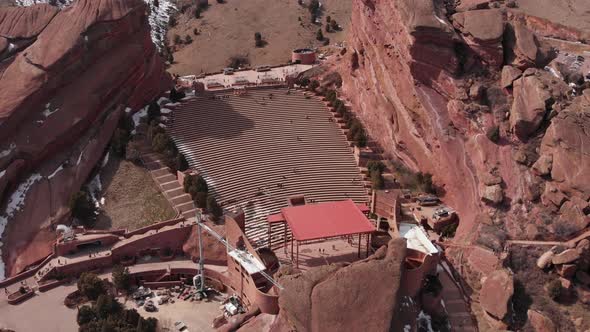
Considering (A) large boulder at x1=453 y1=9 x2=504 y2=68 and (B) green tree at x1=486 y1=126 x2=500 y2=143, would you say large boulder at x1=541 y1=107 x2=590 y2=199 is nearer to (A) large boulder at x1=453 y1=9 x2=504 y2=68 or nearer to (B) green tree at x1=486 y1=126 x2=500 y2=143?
(B) green tree at x1=486 y1=126 x2=500 y2=143

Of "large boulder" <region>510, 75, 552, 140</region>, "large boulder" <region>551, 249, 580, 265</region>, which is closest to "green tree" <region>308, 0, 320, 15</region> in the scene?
"large boulder" <region>510, 75, 552, 140</region>

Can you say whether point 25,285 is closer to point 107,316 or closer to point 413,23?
point 107,316

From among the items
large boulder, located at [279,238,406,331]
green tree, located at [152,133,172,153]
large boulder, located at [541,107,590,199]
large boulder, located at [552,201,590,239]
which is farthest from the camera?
green tree, located at [152,133,172,153]

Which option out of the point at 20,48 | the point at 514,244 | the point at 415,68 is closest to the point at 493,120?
the point at 415,68

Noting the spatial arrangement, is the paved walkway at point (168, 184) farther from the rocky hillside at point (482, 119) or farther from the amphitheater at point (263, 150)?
the rocky hillside at point (482, 119)

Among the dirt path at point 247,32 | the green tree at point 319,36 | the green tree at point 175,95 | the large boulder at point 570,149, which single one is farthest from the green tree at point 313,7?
the large boulder at point 570,149

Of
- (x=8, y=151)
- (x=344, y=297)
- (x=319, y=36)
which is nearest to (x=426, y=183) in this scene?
(x=344, y=297)
